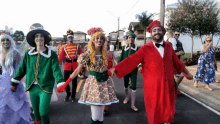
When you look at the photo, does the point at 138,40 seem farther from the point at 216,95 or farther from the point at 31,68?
the point at 31,68

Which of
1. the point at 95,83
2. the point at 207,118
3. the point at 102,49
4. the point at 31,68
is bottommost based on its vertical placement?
the point at 207,118

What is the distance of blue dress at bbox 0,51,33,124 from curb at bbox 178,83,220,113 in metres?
4.90

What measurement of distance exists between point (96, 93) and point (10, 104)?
1846 mm

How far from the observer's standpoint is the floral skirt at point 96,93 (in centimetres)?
298

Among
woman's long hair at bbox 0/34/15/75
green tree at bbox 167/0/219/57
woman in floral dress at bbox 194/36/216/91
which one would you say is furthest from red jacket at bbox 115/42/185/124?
green tree at bbox 167/0/219/57

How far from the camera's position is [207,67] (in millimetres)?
6863

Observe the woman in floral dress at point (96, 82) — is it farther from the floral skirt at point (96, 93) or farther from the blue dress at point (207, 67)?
the blue dress at point (207, 67)

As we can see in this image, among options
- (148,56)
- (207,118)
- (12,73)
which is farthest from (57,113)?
(207,118)

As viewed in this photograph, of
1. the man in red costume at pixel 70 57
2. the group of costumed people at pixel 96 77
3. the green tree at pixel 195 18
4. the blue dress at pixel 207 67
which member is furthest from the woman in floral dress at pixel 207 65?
the green tree at pixel 195 18

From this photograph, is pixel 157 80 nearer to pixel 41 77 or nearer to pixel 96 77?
pixel 96 77

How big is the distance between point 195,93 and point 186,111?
1992mm

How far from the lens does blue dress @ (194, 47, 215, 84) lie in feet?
22.3

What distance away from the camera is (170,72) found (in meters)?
3.18

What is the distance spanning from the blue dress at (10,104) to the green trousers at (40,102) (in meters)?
0.66
